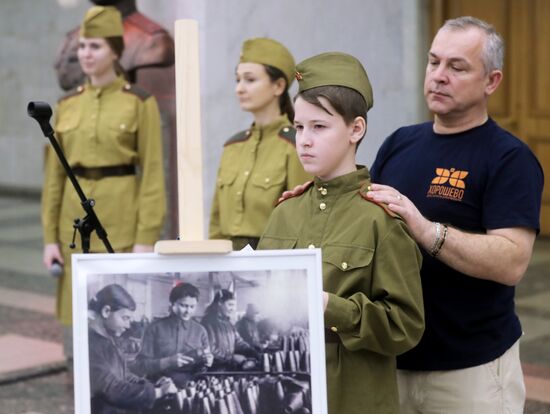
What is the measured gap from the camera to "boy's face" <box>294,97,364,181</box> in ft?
9.32

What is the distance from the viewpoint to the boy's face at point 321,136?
2840mm

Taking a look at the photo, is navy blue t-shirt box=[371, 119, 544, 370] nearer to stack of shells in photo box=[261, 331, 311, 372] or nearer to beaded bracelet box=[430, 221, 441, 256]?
beaded bracelet box=[430, 221, 441, 256]

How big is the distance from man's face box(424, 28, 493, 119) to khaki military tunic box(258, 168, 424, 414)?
1.47 ft

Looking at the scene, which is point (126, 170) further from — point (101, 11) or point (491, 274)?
point (491, 274)

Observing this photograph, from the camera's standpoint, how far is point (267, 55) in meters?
5.26

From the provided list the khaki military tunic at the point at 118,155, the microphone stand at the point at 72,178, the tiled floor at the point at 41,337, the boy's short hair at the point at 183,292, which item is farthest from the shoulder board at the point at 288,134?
the boy's short hair at the point at 183,292

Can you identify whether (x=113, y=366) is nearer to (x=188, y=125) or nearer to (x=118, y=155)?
(x=188, y=125)

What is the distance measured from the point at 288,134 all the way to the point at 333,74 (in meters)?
2.20

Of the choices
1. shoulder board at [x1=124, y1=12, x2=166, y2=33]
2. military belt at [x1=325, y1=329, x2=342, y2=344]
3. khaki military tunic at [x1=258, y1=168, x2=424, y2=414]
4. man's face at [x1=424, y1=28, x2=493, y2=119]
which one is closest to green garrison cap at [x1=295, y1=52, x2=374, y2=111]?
khaki military tunic at [x1=258, y1=168, x2=424, y2=414]

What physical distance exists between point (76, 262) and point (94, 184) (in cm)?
370

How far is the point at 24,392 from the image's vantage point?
6.49m

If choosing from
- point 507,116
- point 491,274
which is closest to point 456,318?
point 491,274

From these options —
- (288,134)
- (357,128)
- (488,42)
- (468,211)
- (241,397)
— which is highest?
(488,42)

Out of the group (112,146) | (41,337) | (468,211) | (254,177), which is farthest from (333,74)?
(41,337)
